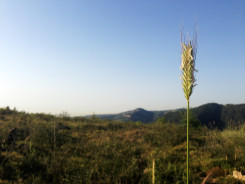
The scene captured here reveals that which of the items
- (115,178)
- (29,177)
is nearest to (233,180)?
(115,178)

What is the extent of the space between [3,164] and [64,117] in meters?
12.5

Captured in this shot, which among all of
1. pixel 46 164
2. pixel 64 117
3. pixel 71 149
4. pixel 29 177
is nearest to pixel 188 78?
pixel 29 177

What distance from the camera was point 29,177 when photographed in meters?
4.66

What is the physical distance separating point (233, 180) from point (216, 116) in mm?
89136

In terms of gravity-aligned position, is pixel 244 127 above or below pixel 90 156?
above

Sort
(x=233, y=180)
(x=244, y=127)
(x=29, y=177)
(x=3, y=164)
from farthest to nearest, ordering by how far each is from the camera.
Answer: (x=244, y=127)
(x=3, y=164)
(x=29, y=177)
(x=233, y=180)

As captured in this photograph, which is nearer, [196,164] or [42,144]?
[196,164]

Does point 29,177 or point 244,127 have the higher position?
point 244,127

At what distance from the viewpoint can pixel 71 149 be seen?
7.65m

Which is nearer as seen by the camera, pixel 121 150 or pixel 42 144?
pixel 121 150

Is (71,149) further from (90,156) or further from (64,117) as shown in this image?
(64,117)

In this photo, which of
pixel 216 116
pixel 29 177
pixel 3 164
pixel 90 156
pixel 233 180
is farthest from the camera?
pixel 216 116

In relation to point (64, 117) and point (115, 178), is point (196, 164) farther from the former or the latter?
point (64, 117)

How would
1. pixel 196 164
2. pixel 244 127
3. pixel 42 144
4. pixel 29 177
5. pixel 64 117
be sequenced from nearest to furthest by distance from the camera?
pixel 29 177
pixel 196 164
pixel 42 144
pixel 244 127
pixel 64 117
